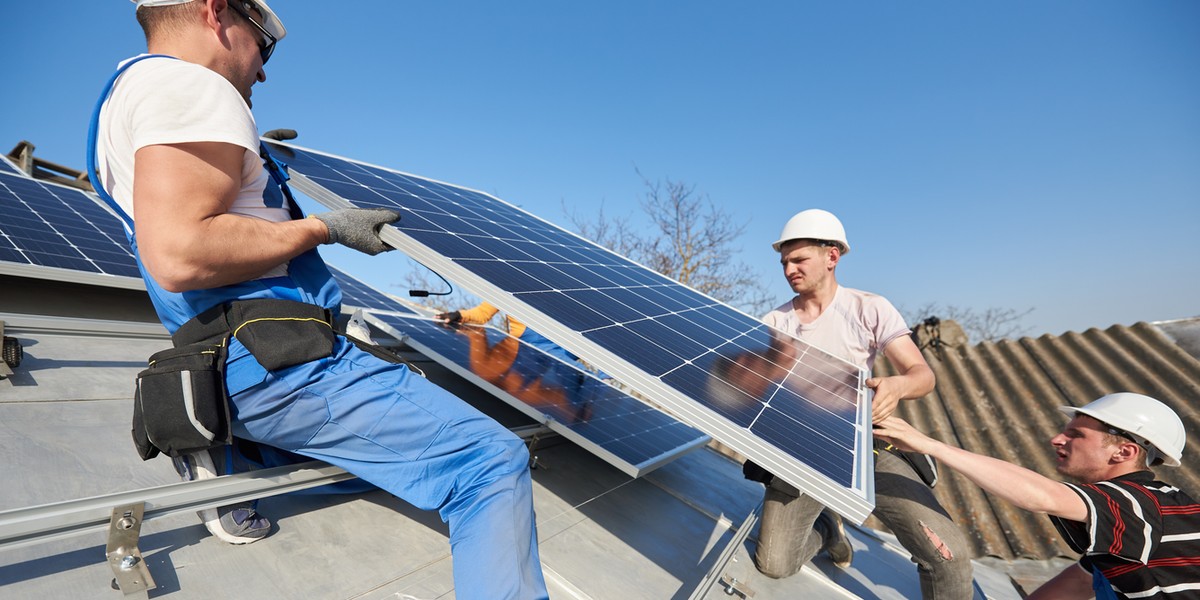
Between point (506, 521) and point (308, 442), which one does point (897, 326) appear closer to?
point (506, 521)

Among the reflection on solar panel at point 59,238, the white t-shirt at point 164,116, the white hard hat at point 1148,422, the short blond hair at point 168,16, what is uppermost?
the short blond hair at point 168,16

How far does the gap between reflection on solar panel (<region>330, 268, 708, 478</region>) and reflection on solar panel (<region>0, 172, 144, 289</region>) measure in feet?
6.55

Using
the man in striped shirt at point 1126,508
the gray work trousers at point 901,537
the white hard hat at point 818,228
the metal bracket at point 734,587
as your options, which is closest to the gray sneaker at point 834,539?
the gray work trousers at point 901,537

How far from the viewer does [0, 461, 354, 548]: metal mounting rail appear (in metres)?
1.76

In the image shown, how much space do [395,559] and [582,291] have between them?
6.10 ft

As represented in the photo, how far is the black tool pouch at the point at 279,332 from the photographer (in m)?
2.03

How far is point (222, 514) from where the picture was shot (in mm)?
2281

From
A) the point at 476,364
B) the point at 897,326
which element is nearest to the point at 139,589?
the point at 476,364

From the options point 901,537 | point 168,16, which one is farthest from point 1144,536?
point 168,16

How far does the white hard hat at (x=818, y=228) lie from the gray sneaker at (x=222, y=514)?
4665mm

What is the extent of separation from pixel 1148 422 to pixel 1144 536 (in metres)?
0.70

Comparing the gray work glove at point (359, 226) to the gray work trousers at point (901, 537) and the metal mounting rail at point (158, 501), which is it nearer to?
the metal mounting rail at point (158, 501)

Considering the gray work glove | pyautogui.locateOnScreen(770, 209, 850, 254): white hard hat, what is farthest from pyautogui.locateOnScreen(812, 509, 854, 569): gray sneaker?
the gray work glove

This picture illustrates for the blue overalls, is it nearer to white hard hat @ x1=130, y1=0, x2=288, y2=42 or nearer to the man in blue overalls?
the man in blue overalls
